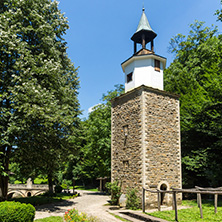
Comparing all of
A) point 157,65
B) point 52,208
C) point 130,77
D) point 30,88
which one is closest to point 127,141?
point 130,77

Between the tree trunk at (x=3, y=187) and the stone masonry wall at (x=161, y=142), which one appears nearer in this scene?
the tree trunk at (x=3, y=187)

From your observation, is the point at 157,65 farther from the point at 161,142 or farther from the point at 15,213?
the point at 15,213

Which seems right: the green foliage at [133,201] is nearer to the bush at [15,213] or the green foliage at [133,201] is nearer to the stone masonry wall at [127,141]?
the stone masonry wall at [127,141]

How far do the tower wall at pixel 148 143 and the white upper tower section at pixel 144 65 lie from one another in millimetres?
857

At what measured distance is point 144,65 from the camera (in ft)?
50.2

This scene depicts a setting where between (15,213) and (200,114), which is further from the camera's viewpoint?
(200,114)

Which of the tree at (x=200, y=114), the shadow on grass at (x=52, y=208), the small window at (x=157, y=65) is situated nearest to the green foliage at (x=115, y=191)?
the shadow on grass at (x=52, y=208)

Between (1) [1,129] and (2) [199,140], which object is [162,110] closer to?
(2) [199,140]

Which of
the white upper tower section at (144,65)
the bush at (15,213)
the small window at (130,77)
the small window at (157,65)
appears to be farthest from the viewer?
the small window at (130,77)

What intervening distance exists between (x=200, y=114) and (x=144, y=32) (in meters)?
8.12

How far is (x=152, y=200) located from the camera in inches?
512

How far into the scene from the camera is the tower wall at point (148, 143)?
13266mm

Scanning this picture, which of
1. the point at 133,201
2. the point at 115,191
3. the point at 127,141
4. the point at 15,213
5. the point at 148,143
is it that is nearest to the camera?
the point at 15,213

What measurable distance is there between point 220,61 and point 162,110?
655cm
